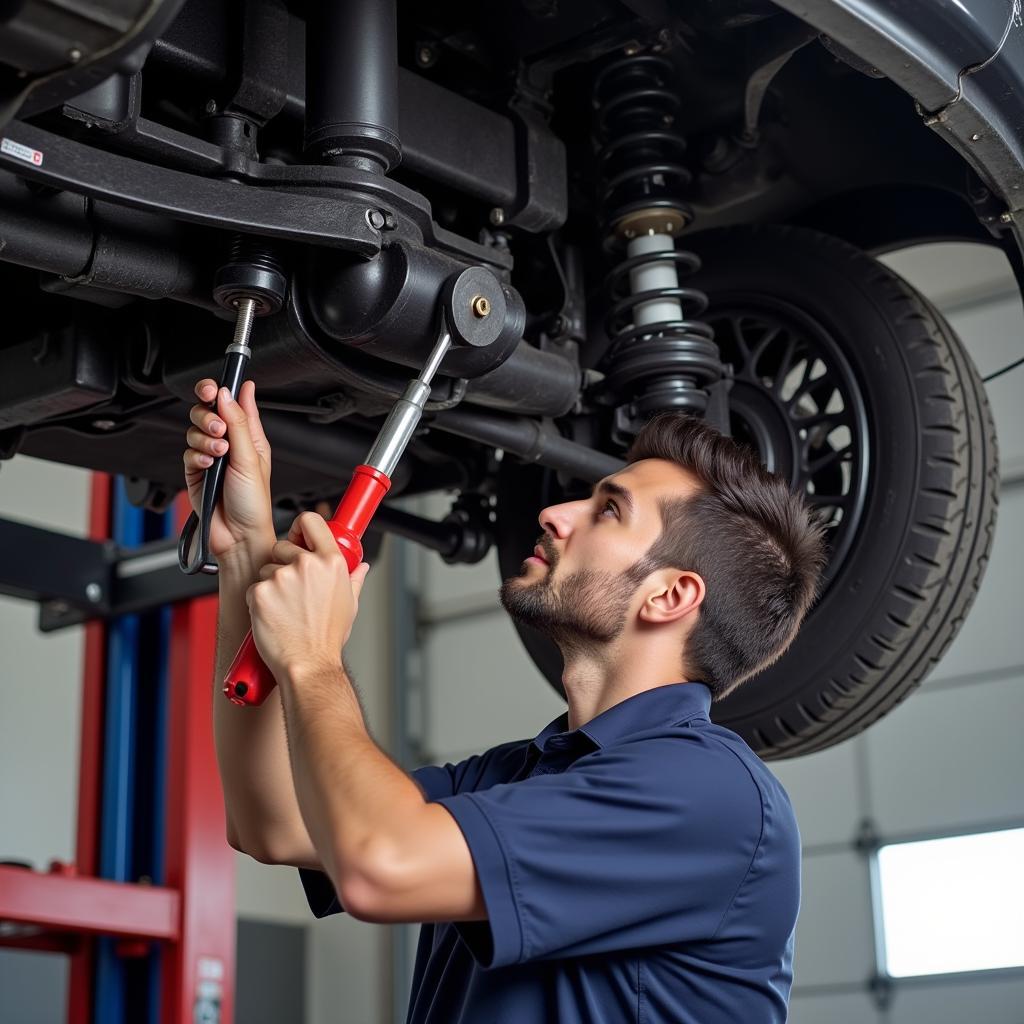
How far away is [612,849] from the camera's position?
1.17 meters

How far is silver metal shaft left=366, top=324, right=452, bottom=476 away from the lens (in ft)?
4.21

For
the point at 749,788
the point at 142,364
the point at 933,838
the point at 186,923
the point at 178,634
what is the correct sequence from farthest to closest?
the point at 933,838
the point at 178,634
the point at 186,923
the point at 142,364
the point at 749,788

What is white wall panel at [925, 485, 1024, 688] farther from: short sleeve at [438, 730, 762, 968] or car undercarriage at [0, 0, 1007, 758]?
short sleeve at [438, 730, 762, 968]

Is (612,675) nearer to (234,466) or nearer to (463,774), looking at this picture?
(463,774)

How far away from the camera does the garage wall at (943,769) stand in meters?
6.04

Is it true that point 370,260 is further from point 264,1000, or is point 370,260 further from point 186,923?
point 264,1000

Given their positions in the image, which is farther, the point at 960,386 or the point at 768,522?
the point at 960,386

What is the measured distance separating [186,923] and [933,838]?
3933 millimetres

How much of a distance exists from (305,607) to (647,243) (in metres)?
0.83

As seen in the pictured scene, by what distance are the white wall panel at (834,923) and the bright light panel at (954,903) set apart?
98mm

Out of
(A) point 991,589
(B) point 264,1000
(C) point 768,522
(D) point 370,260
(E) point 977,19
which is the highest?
→ (A) point 991,589

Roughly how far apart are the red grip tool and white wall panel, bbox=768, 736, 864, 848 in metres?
5.47

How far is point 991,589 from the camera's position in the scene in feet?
20.6

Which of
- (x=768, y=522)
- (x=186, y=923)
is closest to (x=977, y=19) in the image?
(x=768, y=522)
